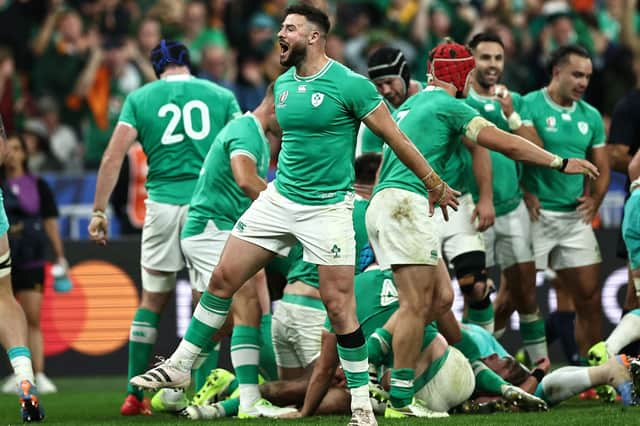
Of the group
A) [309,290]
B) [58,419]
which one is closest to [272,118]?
[309,290]

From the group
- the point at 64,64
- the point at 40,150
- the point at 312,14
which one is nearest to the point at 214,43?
the point at 64,64

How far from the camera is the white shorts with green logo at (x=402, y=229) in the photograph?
30.3ft

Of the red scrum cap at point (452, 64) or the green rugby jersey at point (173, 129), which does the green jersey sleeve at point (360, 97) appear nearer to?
the red scrum cap at point (452, 64)

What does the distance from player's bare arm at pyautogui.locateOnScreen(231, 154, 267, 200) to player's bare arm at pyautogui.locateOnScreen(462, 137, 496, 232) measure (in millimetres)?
2248

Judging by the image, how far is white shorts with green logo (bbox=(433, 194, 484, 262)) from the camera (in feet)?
37.1

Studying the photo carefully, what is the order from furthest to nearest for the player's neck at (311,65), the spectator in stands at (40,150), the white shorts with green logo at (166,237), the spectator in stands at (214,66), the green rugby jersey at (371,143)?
the spectator in stands at (214,66) < the spectator in stands at (40,150) < the green rugby jersey at (371,143) < the white shorts with green logo at (166,237) < the player's neck at (311,65)

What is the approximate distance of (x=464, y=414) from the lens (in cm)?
957

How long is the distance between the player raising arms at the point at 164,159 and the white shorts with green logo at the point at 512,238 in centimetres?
275

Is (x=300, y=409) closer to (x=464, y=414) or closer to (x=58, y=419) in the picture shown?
(x=464, y=414)

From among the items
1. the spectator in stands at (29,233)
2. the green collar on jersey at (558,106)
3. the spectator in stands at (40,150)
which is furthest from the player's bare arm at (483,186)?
the spectator in stands at (40,150)

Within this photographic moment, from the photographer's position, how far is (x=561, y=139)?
1165 cm

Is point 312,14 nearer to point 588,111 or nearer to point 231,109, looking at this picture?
point 231,109

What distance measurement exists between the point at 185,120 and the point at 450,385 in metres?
3.23

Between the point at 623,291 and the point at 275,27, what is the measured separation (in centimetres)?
734
